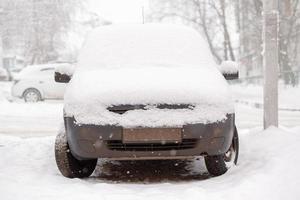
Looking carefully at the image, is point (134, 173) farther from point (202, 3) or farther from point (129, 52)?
point (202, 3)

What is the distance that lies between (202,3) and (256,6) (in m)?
9.84

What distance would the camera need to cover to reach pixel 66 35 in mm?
39344

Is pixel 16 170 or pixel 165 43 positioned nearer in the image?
pixel 16 170

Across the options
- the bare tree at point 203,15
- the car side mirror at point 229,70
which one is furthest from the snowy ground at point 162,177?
the bare tree at point 203,15

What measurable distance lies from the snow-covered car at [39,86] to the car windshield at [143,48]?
42.5 feet

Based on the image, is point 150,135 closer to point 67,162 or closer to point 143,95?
point 143,95

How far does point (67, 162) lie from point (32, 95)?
47.6 feet

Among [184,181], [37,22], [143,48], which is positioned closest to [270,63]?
[143,48]

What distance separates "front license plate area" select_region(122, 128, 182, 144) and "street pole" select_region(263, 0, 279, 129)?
2.82 m

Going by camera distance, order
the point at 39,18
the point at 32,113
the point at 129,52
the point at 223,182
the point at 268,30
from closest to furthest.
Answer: the point at 223,182
the point at 129,52
the point at 268,30
the point at 32,113
the point at 39,18

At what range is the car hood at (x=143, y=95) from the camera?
4688 millimetres

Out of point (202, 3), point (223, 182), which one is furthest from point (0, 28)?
point (223, 182)

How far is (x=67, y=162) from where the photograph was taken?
5.02 meters

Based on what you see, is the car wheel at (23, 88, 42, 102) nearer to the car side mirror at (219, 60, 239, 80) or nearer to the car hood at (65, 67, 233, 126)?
the car side mirror at (219, 60, 239, 80)
